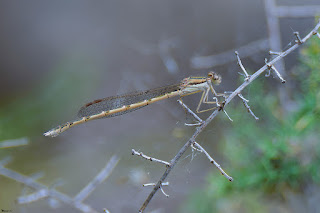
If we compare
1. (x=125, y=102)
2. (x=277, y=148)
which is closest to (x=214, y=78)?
(x=125, y=102)

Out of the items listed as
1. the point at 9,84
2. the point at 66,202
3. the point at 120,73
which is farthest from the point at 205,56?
the point at 9,84

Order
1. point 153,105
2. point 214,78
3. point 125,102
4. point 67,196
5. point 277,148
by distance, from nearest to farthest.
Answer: point 214,78, point 125,102, point 277,148, point 67,196, point 153,105

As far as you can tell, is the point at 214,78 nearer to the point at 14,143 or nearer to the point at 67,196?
the point at 67,196

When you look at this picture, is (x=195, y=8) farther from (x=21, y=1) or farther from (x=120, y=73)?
(x=21, y=1)

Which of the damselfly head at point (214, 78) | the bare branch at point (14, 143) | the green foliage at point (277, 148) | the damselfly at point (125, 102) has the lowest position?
the bare branch at point (14, 143)

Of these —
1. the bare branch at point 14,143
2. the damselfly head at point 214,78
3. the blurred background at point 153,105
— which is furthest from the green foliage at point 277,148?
the bare branch at point 14,143

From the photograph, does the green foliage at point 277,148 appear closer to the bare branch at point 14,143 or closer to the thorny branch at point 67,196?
the thorny branch at point 67,196

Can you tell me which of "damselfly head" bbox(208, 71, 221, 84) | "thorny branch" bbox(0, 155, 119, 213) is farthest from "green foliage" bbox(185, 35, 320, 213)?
"thorny branch" bbox(0, 155, 119, 213)
